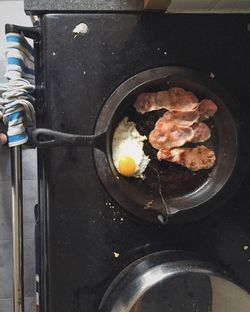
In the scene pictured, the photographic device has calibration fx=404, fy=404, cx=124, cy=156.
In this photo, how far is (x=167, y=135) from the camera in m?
0.84

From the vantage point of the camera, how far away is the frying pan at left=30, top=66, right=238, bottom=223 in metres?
0.83

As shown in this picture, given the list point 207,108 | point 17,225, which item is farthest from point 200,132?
point 17,225

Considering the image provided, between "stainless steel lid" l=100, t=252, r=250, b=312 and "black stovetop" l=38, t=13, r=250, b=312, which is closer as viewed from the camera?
"stainless steel lid" l=100, t=252, r=250, b=312

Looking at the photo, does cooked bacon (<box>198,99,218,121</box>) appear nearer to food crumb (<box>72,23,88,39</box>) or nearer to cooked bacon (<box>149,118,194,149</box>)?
cooked bacon (<box>149,118,194,149</box>)

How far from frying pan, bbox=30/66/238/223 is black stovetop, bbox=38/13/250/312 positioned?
22 millimetres

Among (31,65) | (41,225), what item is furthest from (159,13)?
(41,225)

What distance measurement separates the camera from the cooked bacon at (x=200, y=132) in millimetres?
865

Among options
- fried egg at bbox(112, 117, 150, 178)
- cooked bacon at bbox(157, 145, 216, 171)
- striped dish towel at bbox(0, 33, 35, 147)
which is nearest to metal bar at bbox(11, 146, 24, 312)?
striped dish towel at bbox(0, 33, 35, 147)

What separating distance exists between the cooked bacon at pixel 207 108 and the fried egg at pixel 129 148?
135mm

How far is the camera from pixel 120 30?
2.75 feet

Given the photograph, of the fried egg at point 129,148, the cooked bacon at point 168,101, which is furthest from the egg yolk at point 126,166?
the cooked bacon at point 168,101

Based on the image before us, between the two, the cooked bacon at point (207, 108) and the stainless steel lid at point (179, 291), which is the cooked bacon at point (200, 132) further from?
the stainless steel lid at point (179, 291)

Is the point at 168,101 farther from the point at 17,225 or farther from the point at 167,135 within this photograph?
the point at 17,225

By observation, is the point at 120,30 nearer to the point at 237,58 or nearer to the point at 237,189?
the point at 237,58
